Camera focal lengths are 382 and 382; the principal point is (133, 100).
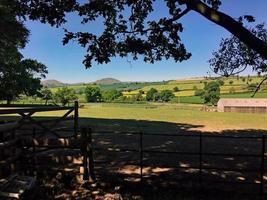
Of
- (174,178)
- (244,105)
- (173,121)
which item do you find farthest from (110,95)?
(174,178)

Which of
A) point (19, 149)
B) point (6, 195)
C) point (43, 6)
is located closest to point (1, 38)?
point (43, 6)

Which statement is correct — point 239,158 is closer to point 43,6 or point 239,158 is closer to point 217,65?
point 217,65

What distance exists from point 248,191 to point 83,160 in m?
4.30

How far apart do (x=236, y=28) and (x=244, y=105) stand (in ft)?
278

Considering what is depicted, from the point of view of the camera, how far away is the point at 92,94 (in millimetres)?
159500

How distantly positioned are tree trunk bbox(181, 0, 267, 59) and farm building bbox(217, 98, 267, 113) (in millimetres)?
81360

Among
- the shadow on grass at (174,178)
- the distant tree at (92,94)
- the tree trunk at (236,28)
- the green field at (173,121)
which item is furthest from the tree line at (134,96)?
the tree trunk at (236,28)

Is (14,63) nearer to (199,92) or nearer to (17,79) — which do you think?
(17,79)

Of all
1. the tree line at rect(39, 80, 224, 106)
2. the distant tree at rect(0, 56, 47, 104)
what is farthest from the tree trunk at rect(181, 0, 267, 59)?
the tree line at rect(39, 80, 224, 106)

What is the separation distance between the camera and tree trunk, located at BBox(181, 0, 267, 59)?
308 inches

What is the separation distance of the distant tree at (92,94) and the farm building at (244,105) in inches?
2933

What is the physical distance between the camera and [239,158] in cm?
1451

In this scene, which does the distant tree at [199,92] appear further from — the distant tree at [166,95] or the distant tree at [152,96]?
the distant tree at [152,96]

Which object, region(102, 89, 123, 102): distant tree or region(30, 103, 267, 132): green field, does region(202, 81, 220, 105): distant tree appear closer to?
region(102, 89, 123, 102): distant tree
